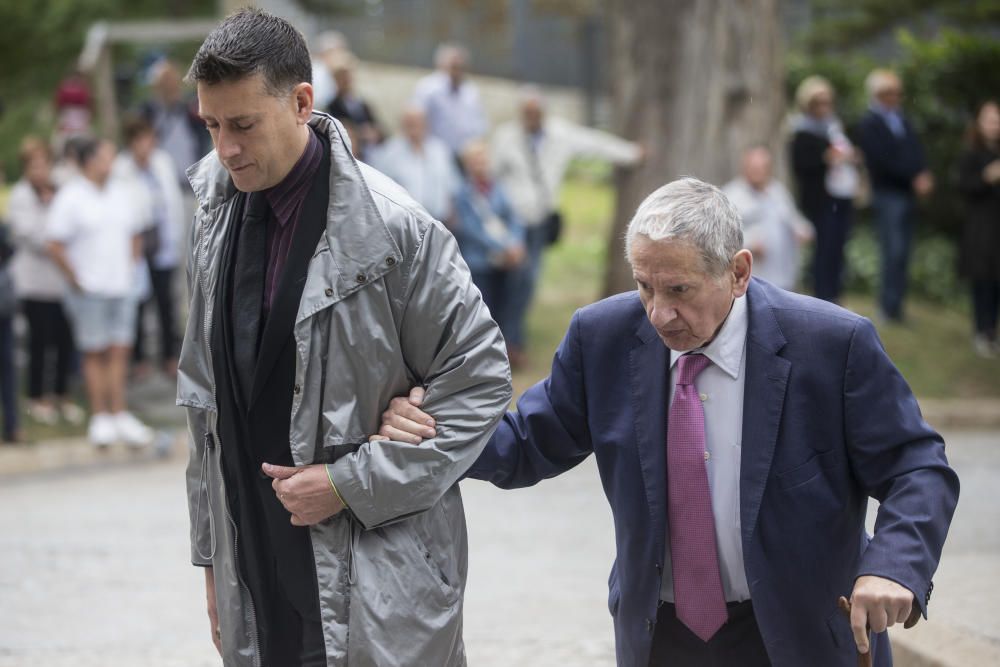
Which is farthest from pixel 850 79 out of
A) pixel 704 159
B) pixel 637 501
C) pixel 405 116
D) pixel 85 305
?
pixel 637 501

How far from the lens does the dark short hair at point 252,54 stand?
124 inches

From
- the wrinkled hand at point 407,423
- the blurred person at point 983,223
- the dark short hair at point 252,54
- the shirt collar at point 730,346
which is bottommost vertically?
the blurred person at point 983,223

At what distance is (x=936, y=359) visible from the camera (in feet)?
42.8

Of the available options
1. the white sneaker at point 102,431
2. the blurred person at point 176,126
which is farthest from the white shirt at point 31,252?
the blurred person at point 176,126

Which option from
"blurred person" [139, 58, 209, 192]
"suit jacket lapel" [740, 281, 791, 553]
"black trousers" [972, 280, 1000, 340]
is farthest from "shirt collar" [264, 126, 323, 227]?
"black trousers" [972, 280, 1000, 340]

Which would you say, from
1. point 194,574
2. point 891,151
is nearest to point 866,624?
point 194,574

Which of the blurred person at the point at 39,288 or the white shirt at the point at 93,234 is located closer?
the white shirt at the point at 93,234

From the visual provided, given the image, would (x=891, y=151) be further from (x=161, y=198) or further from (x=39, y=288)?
(x=39, y=288)

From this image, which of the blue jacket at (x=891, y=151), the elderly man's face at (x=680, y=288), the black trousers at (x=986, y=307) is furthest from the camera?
the blue jacket at (x=891, y=151)

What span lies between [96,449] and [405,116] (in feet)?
12.3

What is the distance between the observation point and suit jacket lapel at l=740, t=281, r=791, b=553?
10.7ft

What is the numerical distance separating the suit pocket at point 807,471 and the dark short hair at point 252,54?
137 cm

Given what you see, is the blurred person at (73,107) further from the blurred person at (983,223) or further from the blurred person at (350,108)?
the blurred person at (983,223)

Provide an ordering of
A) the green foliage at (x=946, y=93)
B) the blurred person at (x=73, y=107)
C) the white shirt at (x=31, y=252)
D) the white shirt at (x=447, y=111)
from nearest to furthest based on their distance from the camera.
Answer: the white shirt at (x=31, y=252) < the white shirt at (x=447, y=111) < the blurred person at (x=73, y=107) < the green foliage at (x=946, y=93)
